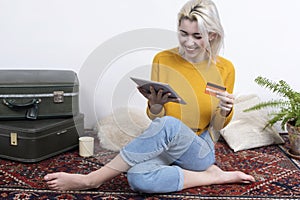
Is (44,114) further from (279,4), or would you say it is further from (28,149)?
(279,4)

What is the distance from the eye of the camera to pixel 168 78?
1716 millimetres

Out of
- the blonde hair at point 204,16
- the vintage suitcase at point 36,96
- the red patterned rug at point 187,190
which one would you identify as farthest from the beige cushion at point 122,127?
the blonde hair at point 204,16

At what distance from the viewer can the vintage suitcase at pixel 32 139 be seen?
1961mm

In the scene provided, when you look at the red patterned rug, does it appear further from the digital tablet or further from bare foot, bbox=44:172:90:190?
the digital tablet

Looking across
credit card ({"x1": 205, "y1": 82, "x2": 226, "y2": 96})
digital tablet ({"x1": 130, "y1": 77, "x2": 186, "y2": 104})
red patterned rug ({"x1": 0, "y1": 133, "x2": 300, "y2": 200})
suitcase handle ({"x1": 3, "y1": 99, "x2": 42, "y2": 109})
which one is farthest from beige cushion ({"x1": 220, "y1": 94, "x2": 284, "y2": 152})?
suitcase handle ({"x1": 3, "y1": 99, "x2": 42, "y2": 109})

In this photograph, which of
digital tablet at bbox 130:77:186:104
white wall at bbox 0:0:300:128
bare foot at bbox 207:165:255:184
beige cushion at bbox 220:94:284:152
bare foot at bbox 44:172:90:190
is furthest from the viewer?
white wall at bbox 0:0:300:128

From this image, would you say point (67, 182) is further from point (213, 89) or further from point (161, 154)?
point (213, 89)

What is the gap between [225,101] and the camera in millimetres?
1593

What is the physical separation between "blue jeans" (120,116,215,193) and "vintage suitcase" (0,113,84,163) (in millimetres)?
586

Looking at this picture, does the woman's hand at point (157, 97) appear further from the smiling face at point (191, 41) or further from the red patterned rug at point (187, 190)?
the red patterned rug at point (187, 190)

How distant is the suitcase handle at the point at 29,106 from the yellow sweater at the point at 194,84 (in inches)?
27.5

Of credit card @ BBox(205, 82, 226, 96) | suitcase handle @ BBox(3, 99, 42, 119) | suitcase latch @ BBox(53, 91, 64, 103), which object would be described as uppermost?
credit card @ BBox(205, 82, 226, 96)

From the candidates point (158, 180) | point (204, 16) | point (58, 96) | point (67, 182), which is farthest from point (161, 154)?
point (58, 96)

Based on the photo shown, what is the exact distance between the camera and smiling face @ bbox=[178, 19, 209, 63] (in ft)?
5.20
